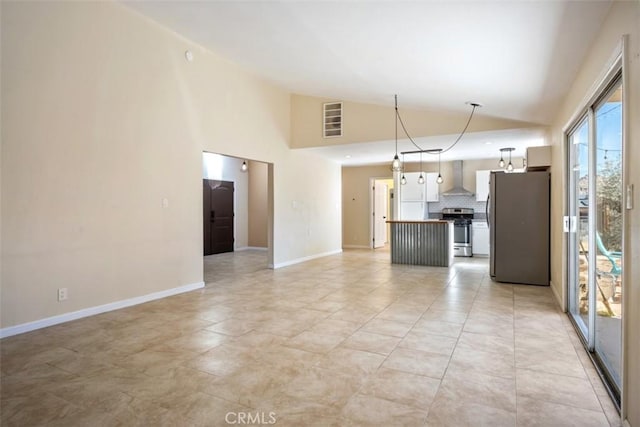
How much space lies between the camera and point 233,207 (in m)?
10.3

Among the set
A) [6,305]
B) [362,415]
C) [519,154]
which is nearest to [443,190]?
[519,154]

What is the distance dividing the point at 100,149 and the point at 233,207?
6248 mm

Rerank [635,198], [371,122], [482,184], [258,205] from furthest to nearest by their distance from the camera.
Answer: [258,205] < [482,184] < [371,122] < [635,198]

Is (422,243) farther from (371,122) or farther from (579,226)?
(579,226)

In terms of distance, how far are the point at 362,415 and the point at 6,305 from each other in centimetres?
344

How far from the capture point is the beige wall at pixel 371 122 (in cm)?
588

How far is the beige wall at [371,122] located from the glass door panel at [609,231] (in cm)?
282

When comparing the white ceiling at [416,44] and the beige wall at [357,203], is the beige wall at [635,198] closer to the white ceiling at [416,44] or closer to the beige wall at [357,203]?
the white ceiling at [416,44]

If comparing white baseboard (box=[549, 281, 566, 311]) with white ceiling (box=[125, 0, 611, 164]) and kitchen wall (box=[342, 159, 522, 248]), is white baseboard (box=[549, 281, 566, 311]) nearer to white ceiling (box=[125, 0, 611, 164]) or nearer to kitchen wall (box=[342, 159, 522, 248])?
white ceiling (box=[125, 0, 611, 164])

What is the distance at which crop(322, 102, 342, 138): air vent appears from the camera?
7082 mm

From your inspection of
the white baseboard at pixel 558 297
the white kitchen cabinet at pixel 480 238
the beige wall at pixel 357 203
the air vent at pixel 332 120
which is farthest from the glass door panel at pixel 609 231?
the beige wall at pixel 357 203

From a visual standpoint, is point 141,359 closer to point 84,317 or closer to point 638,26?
point 84,317

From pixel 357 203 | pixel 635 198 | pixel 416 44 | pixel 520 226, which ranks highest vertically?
pixel 416 44

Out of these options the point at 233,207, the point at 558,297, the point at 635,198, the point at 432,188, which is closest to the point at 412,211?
the point at 432,188
